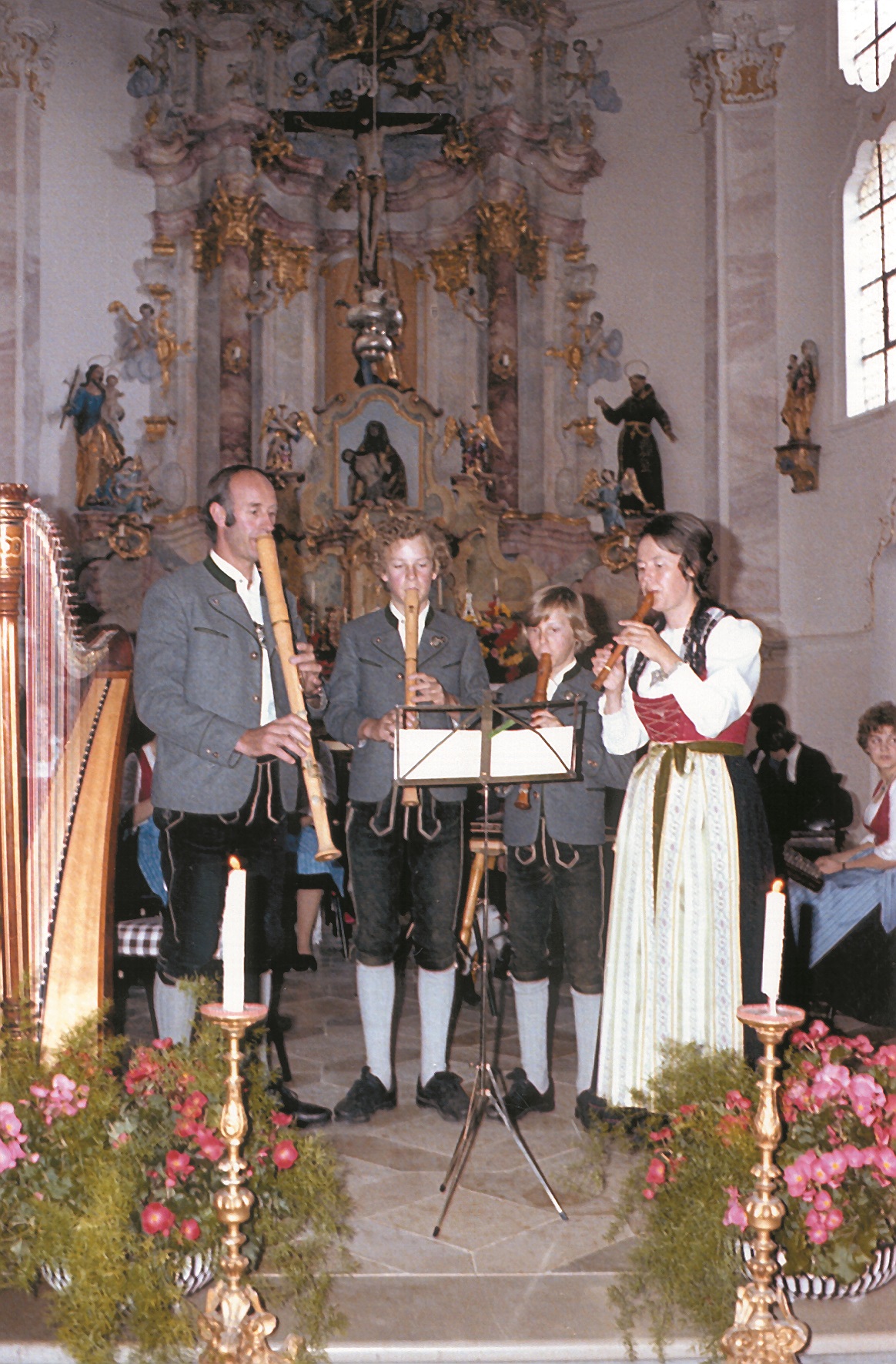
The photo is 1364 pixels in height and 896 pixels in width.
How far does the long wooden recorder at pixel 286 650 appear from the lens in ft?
11.7

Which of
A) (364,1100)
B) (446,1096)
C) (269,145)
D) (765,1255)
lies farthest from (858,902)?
(269,145)

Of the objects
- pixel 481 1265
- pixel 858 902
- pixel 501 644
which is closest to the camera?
pixel 481 1265

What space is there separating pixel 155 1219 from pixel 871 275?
9915 millimetres

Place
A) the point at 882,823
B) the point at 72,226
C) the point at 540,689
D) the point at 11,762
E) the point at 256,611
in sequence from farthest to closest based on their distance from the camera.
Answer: the point at 72,226 → the point at 882,823 → the point at 540,689 → the point at 256,611 → the point at 11,762

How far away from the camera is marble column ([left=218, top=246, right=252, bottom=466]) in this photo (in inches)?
492

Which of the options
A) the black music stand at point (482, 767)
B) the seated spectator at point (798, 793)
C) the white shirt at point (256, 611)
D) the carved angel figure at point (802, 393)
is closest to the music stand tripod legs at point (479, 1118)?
the black music stand at point (482, 767)

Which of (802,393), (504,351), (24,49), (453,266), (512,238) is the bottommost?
(802,393)

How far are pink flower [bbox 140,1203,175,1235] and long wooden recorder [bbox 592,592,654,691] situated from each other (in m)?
1.79

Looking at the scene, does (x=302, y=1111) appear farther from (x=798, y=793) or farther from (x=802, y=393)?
(x=802, y=393)

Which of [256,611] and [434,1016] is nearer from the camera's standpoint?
[256,611]

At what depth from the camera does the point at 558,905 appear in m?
4.41

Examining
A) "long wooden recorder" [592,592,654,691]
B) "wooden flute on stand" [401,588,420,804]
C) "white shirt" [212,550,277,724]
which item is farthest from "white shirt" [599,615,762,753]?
"white shirt" [212,550,277,724]

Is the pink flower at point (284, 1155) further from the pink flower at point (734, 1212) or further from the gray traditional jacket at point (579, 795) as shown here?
the gray traditional jacket at point (579, 795)

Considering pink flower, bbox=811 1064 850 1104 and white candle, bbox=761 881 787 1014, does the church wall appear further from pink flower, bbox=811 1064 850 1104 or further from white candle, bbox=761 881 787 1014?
white candle, bbox=761 881 787 1014
